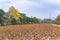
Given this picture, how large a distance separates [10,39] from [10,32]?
397 millimetres

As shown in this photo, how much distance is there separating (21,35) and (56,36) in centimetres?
172

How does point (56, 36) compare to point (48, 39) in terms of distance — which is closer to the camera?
point (48, 39)

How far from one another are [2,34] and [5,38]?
26 centimetres

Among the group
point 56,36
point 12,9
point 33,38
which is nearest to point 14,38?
point 33,38

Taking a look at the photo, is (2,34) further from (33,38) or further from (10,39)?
(33,38)

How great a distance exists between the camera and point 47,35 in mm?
8883

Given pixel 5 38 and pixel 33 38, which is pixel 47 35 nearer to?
pixel 33 38

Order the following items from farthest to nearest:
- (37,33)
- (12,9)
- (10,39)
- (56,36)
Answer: (12,9) < (56,36) < (37,33) < (10,39)

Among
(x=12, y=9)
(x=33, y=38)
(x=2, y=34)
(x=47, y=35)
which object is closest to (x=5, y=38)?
(x=2, y=34)

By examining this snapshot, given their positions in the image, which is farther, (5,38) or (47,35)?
(47,35)

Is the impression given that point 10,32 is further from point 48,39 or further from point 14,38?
point 48,39

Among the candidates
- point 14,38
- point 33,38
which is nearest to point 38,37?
point 33,38

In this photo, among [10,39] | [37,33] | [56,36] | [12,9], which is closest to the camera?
[10,39]

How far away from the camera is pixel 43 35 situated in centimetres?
877
